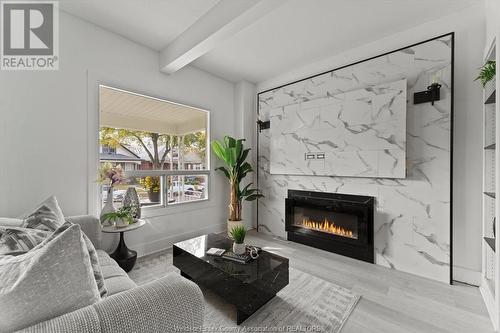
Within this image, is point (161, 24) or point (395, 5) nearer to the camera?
point (395, 5)

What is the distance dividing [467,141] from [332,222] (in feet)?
5.73

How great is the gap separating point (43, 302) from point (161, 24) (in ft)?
9.03

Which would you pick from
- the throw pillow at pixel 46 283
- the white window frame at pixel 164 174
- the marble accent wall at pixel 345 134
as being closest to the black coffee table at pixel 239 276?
the throw pillow at pixel 46 283

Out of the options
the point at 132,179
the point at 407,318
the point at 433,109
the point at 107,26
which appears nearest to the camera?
the point at 407,318

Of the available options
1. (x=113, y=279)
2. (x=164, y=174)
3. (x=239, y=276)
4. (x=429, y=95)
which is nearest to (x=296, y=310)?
(x=239, y=276)

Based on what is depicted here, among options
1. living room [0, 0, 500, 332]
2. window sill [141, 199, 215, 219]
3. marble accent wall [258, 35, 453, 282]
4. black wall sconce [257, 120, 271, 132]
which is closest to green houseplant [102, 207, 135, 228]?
living room [0, 0, 500, 332]

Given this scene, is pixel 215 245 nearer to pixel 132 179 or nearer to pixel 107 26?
pixel 132 179

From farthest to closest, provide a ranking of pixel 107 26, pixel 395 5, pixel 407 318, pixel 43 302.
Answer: pixel 107 26 < pixel 395 5 < pixel 407 318 < pixel 43 302

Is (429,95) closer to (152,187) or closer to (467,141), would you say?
(467,141)

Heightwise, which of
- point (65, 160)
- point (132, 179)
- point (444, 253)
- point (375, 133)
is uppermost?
Result: point (375, 133)

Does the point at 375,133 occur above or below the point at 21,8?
below

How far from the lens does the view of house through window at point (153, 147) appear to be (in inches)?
110

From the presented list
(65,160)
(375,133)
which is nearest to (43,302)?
(65,160)

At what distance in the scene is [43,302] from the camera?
0.77 meters
